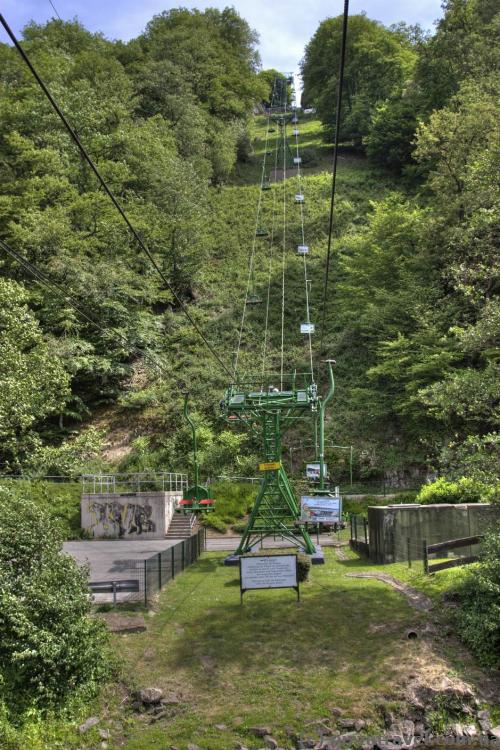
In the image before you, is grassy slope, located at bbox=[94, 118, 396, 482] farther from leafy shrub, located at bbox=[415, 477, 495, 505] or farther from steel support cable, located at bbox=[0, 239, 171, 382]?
leafy shrub, located at bbox=[415, 477, 495, 505]

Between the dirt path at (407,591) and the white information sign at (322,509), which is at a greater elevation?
the white information sign at (322,509)

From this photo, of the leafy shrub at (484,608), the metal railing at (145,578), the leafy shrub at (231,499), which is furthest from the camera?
the leafy shrub at (231,499)

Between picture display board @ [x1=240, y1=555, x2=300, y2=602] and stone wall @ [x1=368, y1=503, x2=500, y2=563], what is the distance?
490cm

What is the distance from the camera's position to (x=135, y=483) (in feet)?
103

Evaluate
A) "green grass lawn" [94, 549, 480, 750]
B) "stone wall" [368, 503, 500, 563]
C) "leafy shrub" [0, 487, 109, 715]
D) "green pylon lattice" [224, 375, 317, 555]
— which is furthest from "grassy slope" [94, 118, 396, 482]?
"leafy shrub" [0, 487, 109, 715]

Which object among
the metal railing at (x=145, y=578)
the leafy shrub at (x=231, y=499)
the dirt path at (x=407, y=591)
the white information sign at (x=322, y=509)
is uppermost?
the white information sign at (x=322, y=509)

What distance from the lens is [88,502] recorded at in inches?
1168

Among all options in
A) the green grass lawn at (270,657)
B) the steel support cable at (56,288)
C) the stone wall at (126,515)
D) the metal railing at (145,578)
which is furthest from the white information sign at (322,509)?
the stone wall at (126,515)

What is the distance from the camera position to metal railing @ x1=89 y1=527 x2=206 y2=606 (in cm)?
1500

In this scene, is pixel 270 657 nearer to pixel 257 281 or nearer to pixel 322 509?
pixel 322 509

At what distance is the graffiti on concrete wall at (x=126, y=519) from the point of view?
29.3 metres

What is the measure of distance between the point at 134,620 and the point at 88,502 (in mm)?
15979

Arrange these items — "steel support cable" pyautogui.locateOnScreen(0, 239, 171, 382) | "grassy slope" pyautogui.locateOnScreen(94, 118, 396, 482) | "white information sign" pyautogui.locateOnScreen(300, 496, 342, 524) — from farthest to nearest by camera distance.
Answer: "grassy slope" pyautogui.locateOnScreen(94, 118, 396, 482) < "white information sign" pyautogui.locateOnScreen(300, 496, 342, 524) < "steel support cable" pyautogui.locateOnScreen(0, 239, 171, 382)

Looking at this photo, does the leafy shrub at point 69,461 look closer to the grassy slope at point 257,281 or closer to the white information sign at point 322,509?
the grassy slope at point 257,281
